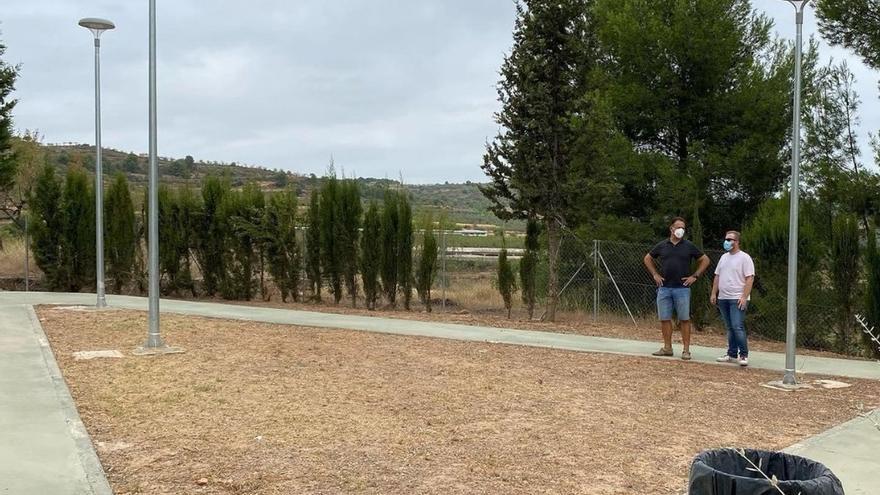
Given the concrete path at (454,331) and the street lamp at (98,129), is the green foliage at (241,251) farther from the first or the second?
the street lamp at (98,129)

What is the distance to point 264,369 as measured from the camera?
8.92 metres

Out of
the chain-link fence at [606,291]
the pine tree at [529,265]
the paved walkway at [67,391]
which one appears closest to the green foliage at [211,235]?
the chain-link fence at [606,291]

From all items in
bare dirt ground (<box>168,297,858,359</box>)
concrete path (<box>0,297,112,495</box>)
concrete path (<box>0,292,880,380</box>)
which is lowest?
bare dirt ground (<box>168,297,858,359</box>)

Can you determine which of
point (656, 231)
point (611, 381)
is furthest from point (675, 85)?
point (611, 381)

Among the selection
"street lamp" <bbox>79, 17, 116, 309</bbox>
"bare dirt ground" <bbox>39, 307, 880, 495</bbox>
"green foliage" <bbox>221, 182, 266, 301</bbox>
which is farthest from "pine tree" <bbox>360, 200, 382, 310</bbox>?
→ "bare dirt ground" <bbox>39, 307, 880, 495</bbox>

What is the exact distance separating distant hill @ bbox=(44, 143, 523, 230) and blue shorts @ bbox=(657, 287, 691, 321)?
28.4ft

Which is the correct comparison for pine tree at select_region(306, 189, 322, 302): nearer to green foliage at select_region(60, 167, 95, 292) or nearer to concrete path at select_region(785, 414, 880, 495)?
green foliage at select_region(60, 167, 95, 292)

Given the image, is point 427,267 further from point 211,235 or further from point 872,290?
point 872,290

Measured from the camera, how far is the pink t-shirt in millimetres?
9758

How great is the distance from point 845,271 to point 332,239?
10556 mm

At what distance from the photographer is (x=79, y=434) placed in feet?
19.9

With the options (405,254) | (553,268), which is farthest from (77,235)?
(553,268)

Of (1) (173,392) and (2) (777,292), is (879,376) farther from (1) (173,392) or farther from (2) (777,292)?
(1) (173,392)

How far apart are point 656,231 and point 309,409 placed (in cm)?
1289
